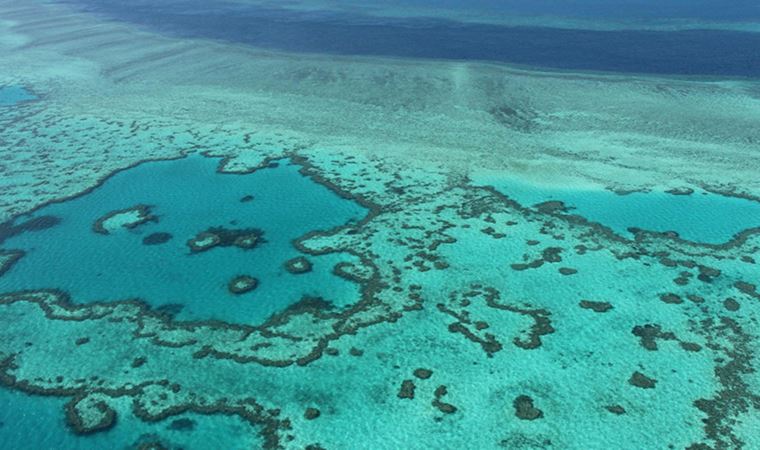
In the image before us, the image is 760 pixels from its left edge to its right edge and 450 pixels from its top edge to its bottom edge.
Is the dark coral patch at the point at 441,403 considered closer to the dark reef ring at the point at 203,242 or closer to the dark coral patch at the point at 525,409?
the dark coral patch at the point at 525,409

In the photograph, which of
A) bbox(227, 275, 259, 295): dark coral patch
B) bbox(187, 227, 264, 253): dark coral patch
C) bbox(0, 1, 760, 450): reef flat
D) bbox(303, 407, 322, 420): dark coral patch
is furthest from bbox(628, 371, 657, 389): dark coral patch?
bbox(187, 227, 264, 253): dark coral patch

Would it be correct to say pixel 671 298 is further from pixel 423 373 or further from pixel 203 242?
pixel 203 242

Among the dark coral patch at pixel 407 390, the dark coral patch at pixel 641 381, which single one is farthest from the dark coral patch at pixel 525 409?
the dark coral patch at pixel 641 381

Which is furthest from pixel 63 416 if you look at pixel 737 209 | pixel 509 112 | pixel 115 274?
pixel 509 112

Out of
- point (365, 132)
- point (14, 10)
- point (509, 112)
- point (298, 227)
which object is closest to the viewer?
point (298, 227)

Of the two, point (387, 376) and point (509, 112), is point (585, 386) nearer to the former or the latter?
point (387, 376)

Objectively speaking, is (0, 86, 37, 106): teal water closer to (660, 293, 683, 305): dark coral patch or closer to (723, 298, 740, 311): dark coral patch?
(660, 293, 683, 305): dark coral patch
